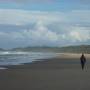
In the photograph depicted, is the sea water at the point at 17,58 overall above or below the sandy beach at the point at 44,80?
above

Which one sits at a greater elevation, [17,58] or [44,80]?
[17,58]

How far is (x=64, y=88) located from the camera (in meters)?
19.9

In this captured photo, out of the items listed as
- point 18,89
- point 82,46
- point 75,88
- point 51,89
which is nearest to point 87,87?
point 75,88

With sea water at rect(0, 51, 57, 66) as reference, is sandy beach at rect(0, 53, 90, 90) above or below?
below

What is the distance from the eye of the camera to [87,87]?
20.4 meters

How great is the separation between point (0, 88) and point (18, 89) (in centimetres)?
118

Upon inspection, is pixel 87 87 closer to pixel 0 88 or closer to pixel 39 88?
pixel 39 88

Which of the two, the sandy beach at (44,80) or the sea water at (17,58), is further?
the sea water at (17,58)

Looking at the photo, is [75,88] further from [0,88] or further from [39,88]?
[0,88]

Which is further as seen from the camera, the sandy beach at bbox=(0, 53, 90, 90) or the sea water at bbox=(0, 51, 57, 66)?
the sea water at bbox=(0, 51, 57, 66)

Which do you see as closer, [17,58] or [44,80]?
[44,80]

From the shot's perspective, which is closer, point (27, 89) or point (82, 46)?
point (27, 89)

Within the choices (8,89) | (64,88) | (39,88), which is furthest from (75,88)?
(8,89)

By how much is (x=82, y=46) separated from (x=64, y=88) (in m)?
181
